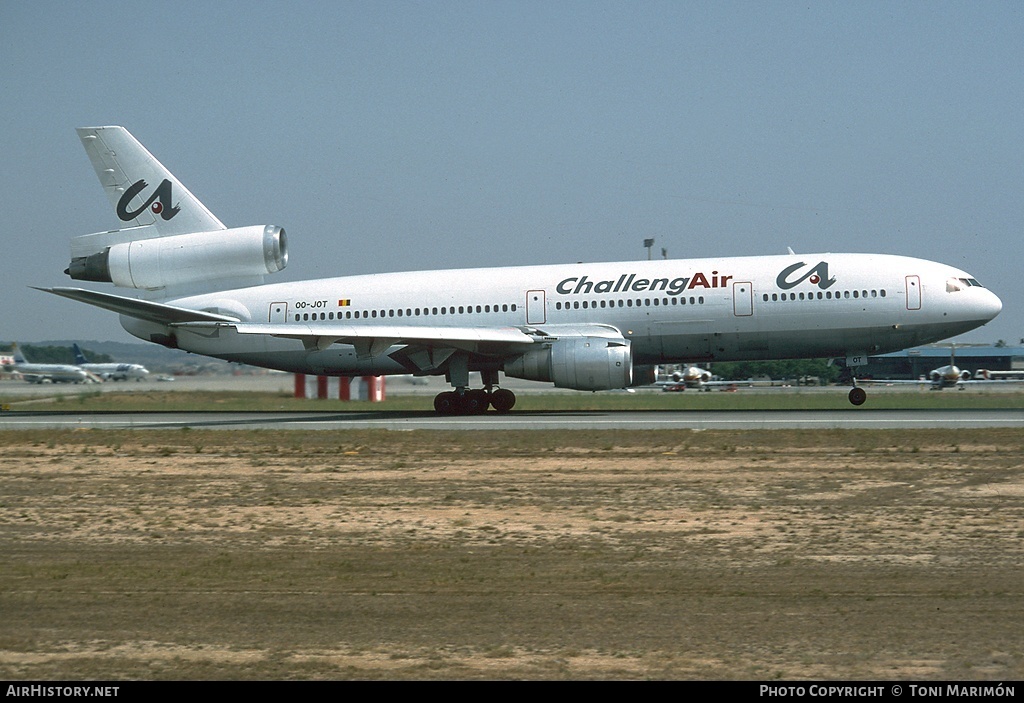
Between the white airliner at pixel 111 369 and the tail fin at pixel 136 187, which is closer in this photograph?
the tail fin at pixel 136 187

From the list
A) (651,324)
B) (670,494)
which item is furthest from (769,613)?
(651,324)

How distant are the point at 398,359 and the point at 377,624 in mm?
21342

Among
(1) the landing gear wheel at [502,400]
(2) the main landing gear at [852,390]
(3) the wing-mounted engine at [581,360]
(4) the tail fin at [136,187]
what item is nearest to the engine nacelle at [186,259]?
(4) the tail fin at [136,187]

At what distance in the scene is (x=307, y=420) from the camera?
27.5 metres

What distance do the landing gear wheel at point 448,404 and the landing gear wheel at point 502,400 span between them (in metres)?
1.14

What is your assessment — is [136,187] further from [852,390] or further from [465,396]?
[852,390]

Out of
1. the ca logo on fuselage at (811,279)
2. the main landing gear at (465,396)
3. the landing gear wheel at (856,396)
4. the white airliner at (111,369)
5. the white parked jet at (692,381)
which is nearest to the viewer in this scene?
the ca logo on fuselage at (811,279)

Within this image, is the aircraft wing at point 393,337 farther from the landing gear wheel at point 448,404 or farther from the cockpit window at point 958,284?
the cockpit window at point 958,284

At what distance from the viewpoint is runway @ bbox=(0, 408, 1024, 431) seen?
923 inches

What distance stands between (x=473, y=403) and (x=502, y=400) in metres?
1.05

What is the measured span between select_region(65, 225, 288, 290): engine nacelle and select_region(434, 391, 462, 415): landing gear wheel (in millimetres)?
6406

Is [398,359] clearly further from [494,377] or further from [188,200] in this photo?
[188,200]

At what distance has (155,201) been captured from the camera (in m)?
31.4

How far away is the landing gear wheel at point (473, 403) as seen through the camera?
29.4m
